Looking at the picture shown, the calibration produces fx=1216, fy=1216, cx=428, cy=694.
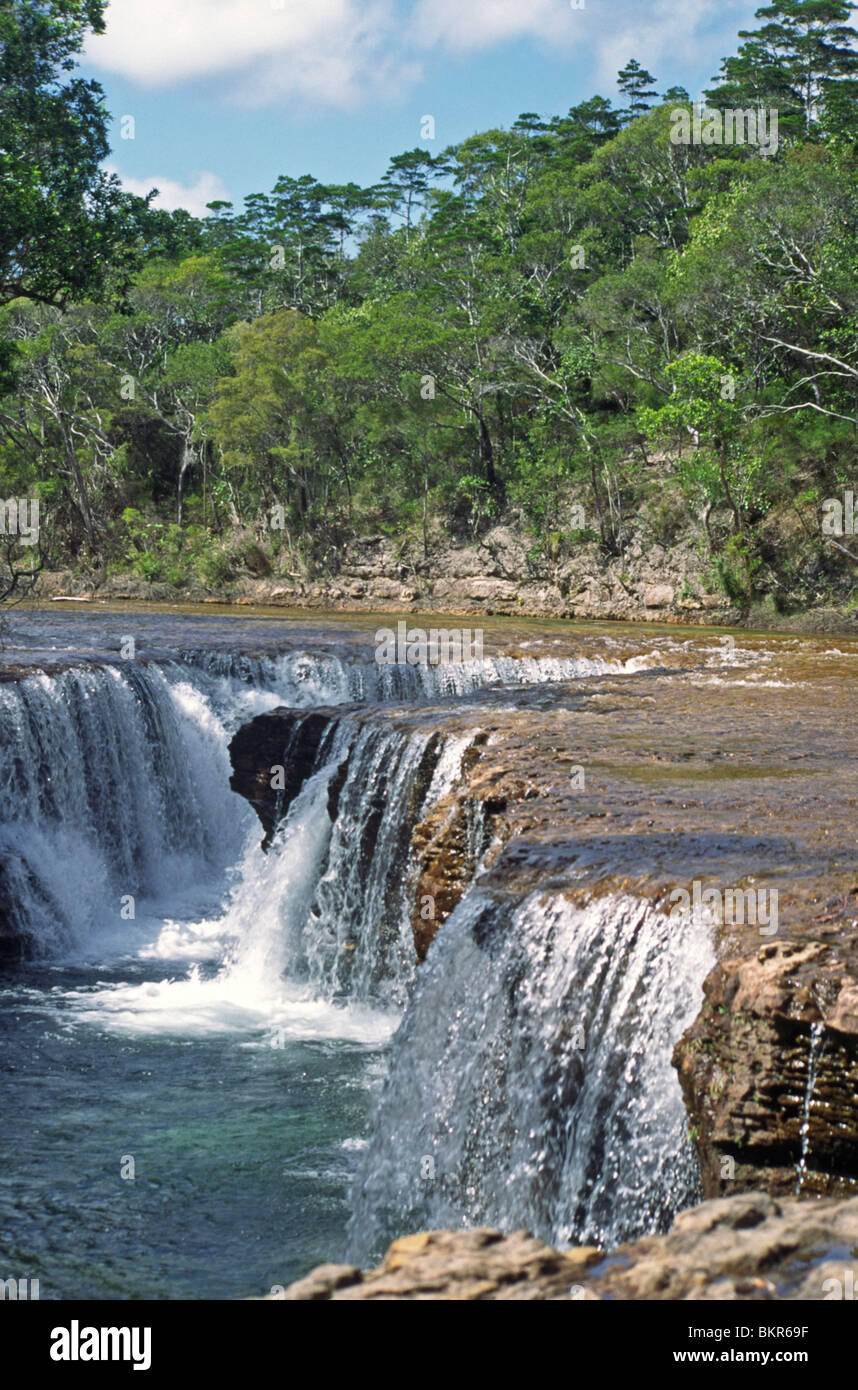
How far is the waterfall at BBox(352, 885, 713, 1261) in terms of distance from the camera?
548 cm

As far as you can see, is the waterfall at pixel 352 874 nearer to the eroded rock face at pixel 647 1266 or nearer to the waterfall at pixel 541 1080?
the waterfall at pixel 541 1080

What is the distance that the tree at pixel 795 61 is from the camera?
137 ft

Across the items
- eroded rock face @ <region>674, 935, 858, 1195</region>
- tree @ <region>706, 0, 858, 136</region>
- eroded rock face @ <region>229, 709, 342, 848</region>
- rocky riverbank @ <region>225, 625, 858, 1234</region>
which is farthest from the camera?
tree @ <region>706, 0, 858, 136</region>

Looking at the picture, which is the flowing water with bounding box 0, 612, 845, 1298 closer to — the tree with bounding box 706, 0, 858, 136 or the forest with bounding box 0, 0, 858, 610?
→ the forest with bounding box 0, 0, 858, 610

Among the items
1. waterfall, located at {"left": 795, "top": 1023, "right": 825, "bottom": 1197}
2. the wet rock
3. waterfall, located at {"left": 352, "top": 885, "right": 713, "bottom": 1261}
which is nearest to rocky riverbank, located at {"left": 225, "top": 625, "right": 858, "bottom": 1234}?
waterfall, located at {"left": 795, "top": 1023, "right": 825, "bottom": 1197}

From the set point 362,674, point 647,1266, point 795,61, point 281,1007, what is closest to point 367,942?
point 281,1007

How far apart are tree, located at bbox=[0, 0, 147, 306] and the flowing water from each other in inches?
203

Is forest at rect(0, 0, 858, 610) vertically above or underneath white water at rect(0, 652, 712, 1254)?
above

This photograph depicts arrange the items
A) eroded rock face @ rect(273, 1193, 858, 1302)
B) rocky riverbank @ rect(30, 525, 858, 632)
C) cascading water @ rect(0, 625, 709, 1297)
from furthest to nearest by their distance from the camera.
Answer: rocky riverbank @ rect(30, 525, 858, 632)
cascading water @ rect(0, 625, 709, 1297)
eroded rock face @ rect(273, 1193, 858, 1302)

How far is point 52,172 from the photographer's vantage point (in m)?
17.5

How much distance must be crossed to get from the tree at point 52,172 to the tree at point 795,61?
97.5ft

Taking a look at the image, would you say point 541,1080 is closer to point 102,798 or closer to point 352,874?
point 352,874

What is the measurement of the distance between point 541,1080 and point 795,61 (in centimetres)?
4588
